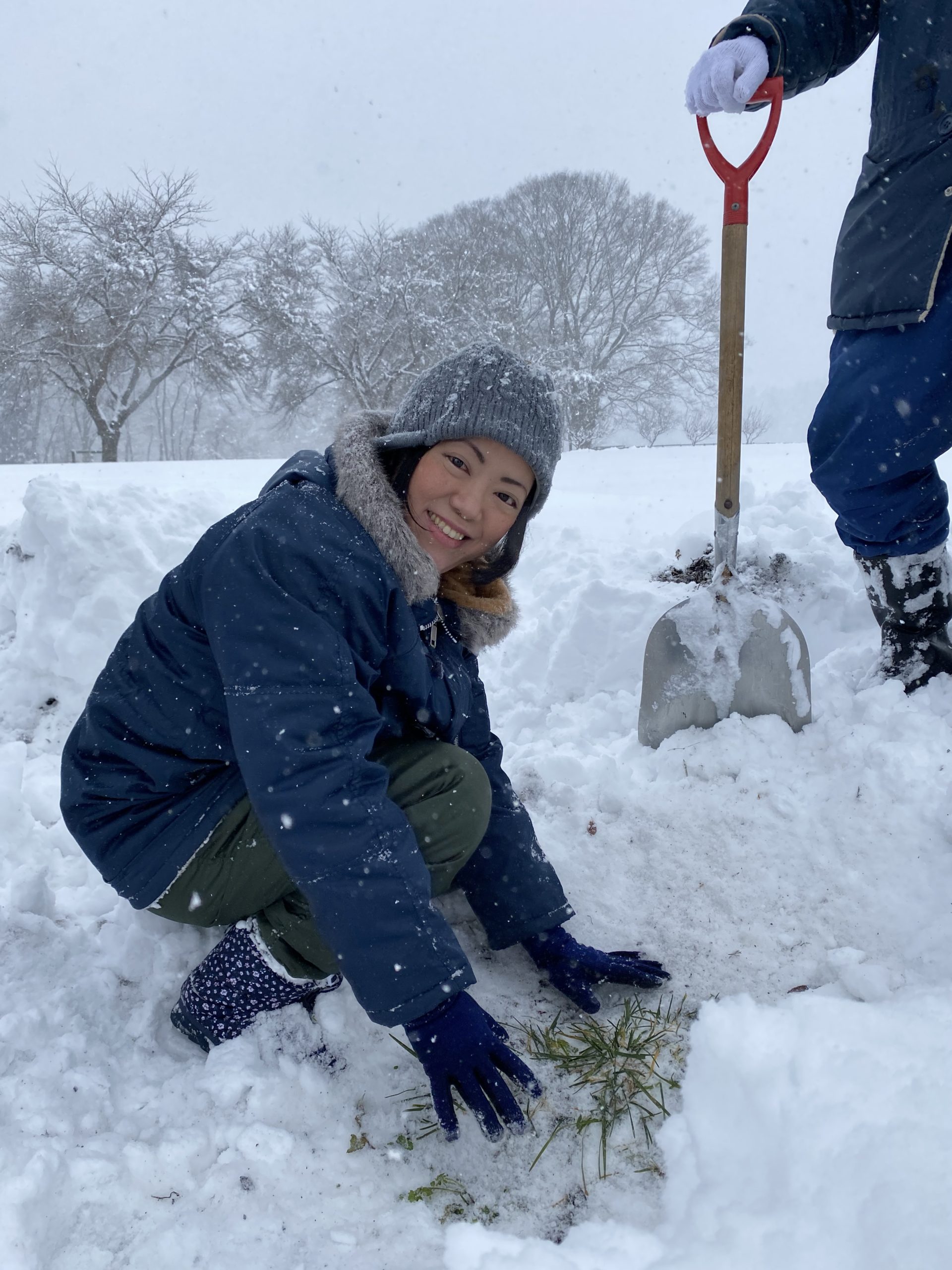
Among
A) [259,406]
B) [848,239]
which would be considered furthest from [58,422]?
[848,239]

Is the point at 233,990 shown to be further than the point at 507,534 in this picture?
No

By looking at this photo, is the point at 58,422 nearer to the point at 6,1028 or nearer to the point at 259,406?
the point at 259,406

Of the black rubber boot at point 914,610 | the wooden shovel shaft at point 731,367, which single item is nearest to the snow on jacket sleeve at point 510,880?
the wooden shovel shaft at point 731,367

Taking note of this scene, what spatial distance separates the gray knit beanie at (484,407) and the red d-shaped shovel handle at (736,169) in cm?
117

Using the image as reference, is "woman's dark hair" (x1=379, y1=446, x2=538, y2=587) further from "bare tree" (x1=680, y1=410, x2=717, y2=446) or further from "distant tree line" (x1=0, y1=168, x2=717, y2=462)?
"bare tree" (x1=680, y1=410, x2=717, y2=446)

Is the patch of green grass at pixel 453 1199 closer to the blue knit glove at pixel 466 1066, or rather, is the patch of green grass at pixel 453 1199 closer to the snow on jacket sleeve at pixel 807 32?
the blue knit glove at pixel 466 1066

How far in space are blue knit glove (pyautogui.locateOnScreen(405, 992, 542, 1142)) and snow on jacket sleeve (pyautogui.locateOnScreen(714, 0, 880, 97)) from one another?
238 centimetres

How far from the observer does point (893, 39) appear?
1905 mm

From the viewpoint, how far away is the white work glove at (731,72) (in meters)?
2.02

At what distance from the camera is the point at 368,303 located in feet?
57.7

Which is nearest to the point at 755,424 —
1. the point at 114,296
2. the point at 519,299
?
the point at 519,299

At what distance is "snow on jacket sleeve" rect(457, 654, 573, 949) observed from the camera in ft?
5.62

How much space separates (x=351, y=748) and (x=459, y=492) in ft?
1.77

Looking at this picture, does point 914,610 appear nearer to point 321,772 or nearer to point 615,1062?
point 615,1062
